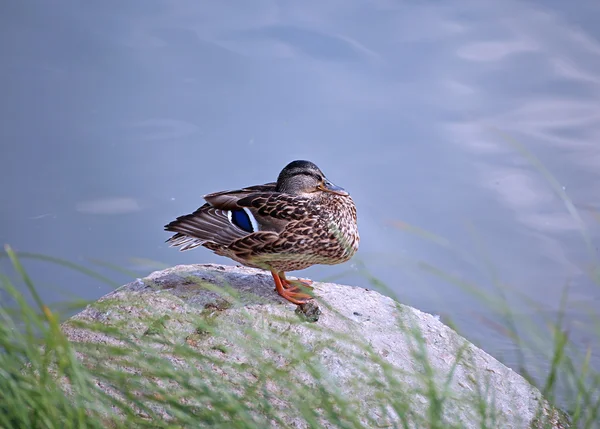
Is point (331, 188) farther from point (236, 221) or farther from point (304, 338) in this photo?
point (304, 338)

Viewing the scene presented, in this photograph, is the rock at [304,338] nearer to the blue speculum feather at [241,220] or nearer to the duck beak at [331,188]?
the blue speculum feather at [241,220]

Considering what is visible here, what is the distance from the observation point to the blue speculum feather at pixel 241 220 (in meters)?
5.00

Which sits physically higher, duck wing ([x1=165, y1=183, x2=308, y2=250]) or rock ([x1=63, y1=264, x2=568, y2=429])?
duck wing ([x1=165, y1=183, x2=308, y2=250])

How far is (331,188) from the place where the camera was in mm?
5289

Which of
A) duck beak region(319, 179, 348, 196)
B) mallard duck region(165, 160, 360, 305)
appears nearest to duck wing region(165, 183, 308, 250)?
mallard duck region(165, 160, 360, 305)

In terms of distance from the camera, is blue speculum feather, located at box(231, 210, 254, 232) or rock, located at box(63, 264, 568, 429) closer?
rock, located at box(63, 264, 568, 429)

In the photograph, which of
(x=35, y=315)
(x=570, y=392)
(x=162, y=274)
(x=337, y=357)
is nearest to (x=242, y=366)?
(x=35, y=315)

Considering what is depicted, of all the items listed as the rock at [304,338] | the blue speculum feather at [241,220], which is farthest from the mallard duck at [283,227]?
the rock at [304,338]

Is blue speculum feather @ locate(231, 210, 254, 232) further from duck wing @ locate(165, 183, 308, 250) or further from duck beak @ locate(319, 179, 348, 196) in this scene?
duck beak @ locate(319, 179, 348, 196)

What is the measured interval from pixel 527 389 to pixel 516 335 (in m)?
2.58

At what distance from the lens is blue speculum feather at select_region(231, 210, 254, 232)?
500cm

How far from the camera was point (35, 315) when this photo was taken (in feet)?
7.72

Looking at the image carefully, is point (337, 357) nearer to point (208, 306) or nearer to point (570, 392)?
point (208, 306)

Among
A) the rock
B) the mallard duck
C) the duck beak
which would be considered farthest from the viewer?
the duck beak
